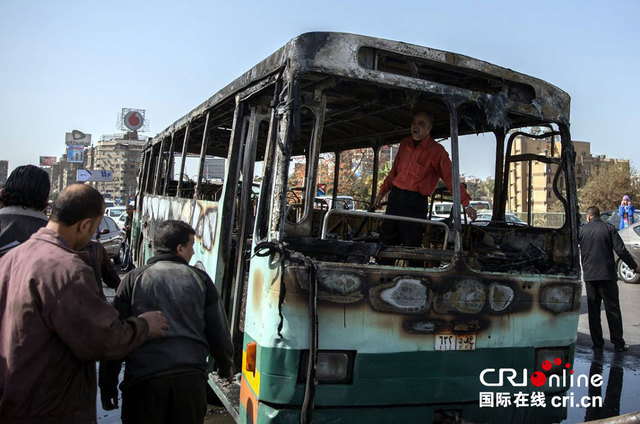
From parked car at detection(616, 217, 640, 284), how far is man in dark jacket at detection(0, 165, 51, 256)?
1434 cm

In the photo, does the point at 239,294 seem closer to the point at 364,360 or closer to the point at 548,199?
the point at 364,360

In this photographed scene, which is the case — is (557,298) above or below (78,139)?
below

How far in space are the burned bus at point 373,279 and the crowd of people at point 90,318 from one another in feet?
1.57

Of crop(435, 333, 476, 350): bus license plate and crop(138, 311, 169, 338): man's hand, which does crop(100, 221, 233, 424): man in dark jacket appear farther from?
crop(435, 333, 476, 350): bus license plate

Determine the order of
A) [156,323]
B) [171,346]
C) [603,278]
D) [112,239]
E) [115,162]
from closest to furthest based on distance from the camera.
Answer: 1. [156,323]
2. [171,346]
3. [603,278]
4. [112,239]
5. [115,162]

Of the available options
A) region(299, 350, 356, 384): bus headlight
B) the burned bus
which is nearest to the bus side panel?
the burned bus

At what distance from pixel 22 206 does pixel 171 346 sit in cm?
126

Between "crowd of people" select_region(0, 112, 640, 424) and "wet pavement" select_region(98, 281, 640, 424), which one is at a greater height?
"crowd of people" select_region(0, 112, 640, 424)

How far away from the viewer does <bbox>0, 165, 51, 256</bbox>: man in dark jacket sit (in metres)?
3.18

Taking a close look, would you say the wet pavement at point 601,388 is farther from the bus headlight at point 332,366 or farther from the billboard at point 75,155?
the billboard at point 75,155

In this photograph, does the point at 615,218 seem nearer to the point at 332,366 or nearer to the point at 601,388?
the point at 601,388

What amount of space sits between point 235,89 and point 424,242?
2117 millimetres

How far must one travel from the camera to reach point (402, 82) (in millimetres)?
3820

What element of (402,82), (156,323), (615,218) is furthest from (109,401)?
(615,218)
